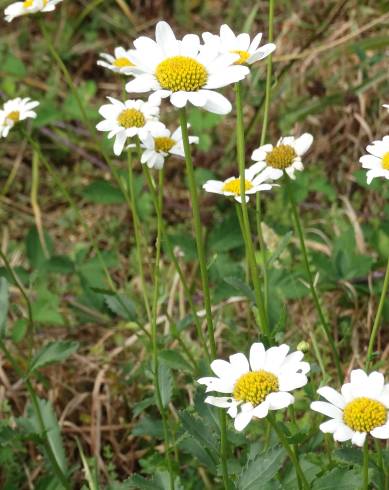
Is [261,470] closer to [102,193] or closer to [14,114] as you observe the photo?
[14,114]

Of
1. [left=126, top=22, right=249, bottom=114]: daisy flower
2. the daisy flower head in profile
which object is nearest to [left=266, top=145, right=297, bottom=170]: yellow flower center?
the daisy flower head in profile

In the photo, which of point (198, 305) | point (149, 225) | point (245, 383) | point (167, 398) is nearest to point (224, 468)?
point (245, 383)

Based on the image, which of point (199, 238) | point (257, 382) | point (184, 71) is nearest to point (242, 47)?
point (184, 71)

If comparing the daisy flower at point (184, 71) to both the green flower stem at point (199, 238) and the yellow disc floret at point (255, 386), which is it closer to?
the green flower stem at point (199, 238)

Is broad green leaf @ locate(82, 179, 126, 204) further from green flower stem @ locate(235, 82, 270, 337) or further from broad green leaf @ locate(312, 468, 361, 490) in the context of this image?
broad green leaf @ locate(312, 468, 361, 490)

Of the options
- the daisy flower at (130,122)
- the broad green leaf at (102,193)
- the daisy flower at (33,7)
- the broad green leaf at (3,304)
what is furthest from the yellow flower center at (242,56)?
the broad green leaf at (102,193)

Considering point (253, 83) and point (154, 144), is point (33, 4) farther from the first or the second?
point (253, 83)
